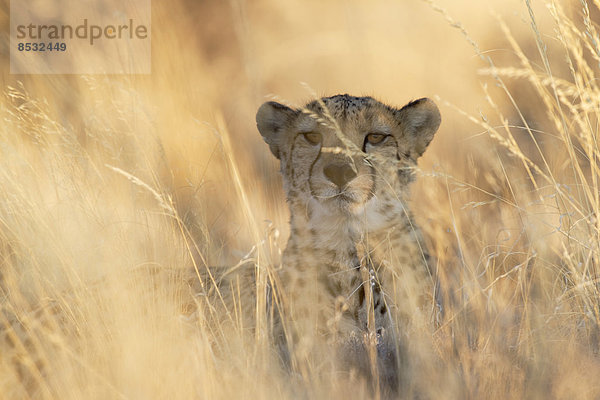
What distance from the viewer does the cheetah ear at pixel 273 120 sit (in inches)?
85.0

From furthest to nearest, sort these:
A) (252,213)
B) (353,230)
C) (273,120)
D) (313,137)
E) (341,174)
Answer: (252,213)
(273,120)
(313,137)
(353,230)
(341,174)

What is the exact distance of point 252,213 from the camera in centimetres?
237

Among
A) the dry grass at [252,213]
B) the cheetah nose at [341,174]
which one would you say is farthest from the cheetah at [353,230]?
the dry grass at [252,213]

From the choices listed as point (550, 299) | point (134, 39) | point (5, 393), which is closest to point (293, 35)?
point (134, 39)

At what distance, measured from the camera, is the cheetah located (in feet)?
5.67

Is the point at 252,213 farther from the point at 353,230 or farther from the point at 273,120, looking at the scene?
the point at 353,230

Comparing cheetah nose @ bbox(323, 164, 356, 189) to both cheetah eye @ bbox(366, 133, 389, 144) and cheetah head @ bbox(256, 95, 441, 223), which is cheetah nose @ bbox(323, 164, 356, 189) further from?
cheetah eye @ bbox(366, 133, 389, 144)

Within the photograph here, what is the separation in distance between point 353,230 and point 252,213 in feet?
1.83

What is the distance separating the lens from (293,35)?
519cm

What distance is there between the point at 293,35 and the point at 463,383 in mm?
4214

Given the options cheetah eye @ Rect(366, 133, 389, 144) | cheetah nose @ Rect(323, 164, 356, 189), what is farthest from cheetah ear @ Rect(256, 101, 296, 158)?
cheetah nose @ Rect(323, 164, 356, 189)

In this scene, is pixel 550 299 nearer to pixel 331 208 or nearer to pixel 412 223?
pixel 412 223

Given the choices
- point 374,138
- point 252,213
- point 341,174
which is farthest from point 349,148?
point 252,213

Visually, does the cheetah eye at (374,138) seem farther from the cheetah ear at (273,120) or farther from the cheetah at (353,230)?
the cheetah ear at (273,120)
